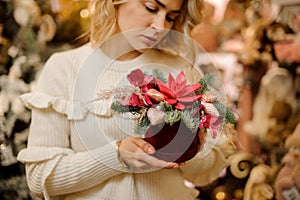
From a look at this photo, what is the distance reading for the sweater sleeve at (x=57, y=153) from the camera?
101cm

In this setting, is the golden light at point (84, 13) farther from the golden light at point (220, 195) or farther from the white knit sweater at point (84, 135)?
the golden light at point (220, 195)

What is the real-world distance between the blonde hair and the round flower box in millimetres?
252

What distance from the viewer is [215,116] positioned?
91cm

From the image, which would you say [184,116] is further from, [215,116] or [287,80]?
[287,80]

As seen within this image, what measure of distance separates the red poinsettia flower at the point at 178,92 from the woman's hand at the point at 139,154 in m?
0.10

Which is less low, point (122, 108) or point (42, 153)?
point (122, 108)

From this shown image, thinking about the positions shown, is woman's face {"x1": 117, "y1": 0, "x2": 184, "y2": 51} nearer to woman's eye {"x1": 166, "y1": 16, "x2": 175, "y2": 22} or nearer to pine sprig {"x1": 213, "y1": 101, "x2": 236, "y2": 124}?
woman's eye {"x1": 166, "y1": 16, "x2": 175, "y2": 22}

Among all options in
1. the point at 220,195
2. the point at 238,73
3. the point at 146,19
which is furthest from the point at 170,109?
the point at 238,73

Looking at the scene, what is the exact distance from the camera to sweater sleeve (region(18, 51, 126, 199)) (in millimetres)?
1009

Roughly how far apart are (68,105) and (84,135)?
2.8 inches

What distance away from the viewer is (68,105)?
104cm

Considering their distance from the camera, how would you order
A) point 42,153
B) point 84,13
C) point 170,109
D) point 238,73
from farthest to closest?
point 238,73 < point 84,13 < point 42,153 < point 170,109

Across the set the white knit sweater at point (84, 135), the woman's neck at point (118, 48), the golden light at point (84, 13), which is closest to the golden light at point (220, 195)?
the white knit sweater at point (84, 135)

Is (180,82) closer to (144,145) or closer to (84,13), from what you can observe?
(144,145)
